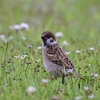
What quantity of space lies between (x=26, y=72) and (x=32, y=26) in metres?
5.73

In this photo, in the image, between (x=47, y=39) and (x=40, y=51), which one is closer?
(x=47, y=39)

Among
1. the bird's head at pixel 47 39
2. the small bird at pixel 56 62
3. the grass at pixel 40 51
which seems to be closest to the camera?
the grass at pixel 40 51

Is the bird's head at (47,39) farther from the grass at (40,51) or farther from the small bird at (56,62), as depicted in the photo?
the grass at (40,51)


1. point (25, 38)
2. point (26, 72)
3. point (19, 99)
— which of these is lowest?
point (19, 99)

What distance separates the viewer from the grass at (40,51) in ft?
19.2

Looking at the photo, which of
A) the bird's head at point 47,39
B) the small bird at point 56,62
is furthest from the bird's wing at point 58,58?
the bird's head at point 47,39

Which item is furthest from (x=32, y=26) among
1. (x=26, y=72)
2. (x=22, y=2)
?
(x=26, y=72)

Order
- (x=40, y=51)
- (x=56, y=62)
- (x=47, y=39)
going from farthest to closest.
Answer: (x=40, y=51) < (x=47, y=39) < (x=56, y=62)

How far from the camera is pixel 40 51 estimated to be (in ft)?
27.5

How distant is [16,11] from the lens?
13648 millimetres

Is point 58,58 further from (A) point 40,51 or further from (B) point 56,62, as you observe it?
(A) point 40,51

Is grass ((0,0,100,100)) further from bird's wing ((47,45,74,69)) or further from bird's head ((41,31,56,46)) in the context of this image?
bird's head ((41,31,56,46))

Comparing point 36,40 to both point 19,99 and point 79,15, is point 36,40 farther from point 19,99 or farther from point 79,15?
point 19,99

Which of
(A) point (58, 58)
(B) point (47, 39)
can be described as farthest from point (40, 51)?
(A) point (58, 58)
